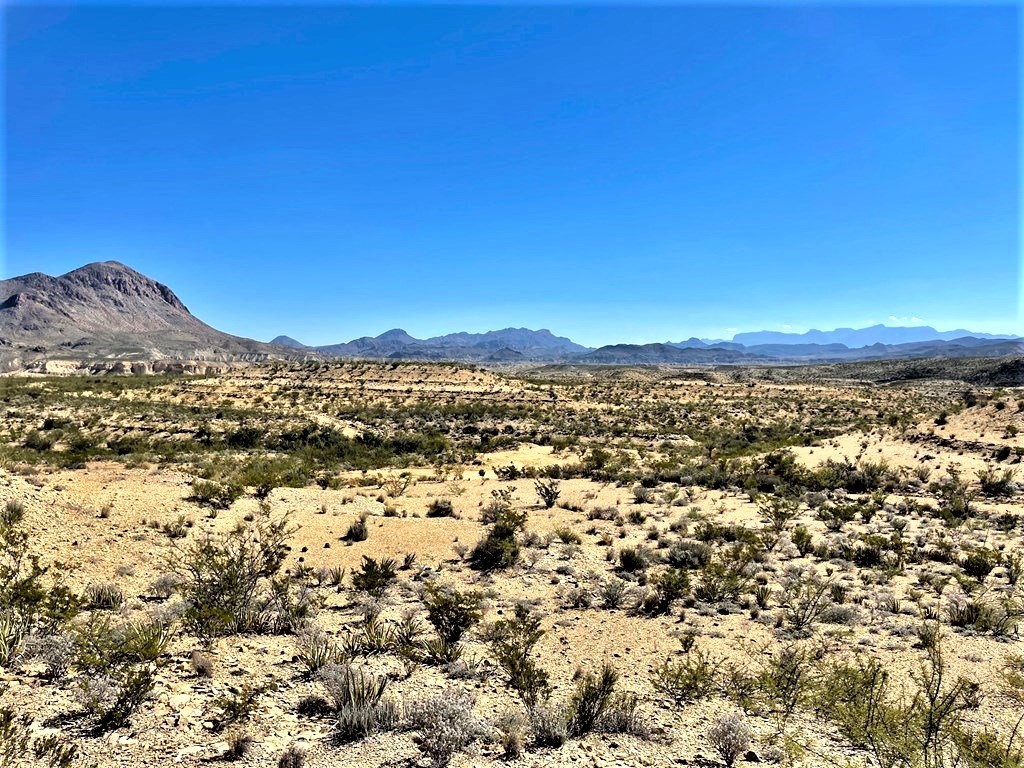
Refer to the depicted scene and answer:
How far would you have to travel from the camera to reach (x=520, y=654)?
6.89m

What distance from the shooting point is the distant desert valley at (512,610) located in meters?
5.41

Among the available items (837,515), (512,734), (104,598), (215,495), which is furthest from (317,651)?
(837,515)

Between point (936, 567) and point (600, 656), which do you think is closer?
point (600, 656)

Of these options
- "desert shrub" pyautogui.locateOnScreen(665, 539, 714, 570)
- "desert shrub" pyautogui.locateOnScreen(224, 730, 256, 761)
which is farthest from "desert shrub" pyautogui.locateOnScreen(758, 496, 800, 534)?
"desert shrub" pyautogui.locateOnScreen(224, 730, 256, 761)

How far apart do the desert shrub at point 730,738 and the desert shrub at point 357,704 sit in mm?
3312

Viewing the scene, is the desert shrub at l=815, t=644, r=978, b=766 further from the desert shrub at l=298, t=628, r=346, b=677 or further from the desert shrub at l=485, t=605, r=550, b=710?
the desert shrub at l=298, t=628, r=346, b=677

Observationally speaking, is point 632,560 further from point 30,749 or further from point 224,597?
point 30,749

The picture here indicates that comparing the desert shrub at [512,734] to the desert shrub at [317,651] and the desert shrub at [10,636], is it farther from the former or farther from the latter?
the desert shrub at [10,636]

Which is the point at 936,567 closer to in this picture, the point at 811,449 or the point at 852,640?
the point at 852,640

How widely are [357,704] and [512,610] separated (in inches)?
144

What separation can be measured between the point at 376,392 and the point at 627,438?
32.0 metres

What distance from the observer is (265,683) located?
6.39 m

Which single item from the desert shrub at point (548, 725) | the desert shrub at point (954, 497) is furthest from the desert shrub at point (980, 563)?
the desert shrub at point (548, 725)

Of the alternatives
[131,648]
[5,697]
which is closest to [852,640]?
[131,648]
